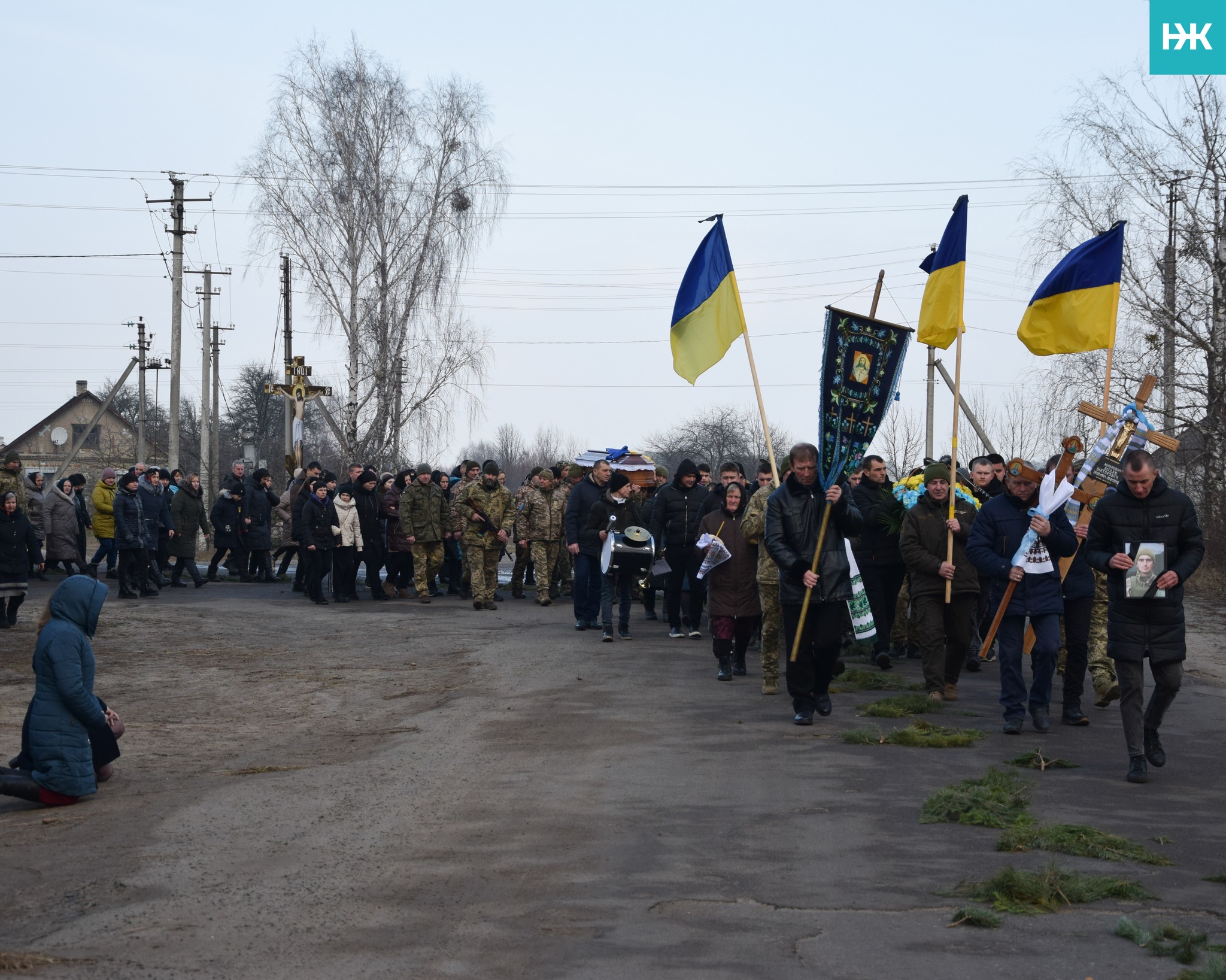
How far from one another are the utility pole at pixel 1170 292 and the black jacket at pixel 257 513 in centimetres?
1845

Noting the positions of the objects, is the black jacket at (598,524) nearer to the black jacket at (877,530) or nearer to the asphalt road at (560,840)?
the black jacket at (877,530)

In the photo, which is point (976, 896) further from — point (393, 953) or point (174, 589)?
point (174, 589)

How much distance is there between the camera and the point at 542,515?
19.1 meters

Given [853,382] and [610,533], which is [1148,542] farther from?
[610,533]

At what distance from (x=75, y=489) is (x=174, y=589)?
7.49 feet

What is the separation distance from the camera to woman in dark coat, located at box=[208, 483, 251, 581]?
21.9 meters

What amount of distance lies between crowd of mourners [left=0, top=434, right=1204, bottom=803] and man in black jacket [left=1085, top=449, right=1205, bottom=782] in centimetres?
1

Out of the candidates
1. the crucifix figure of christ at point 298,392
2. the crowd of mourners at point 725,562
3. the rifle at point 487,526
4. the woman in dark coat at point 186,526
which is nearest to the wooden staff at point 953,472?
the crowd of mourners at point 725,562

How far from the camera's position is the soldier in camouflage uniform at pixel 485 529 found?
18406mm

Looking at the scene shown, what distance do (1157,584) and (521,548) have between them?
43.5 feet

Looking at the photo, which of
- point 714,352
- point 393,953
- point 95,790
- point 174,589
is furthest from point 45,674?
point 174,589

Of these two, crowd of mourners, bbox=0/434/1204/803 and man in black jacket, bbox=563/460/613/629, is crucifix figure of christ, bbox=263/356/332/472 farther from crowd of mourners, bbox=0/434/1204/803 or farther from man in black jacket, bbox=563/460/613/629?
man in black jacket, bbox=563/460/613/629

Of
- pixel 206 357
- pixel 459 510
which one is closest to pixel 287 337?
pixel 206 357

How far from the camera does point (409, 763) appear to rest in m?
8.35
